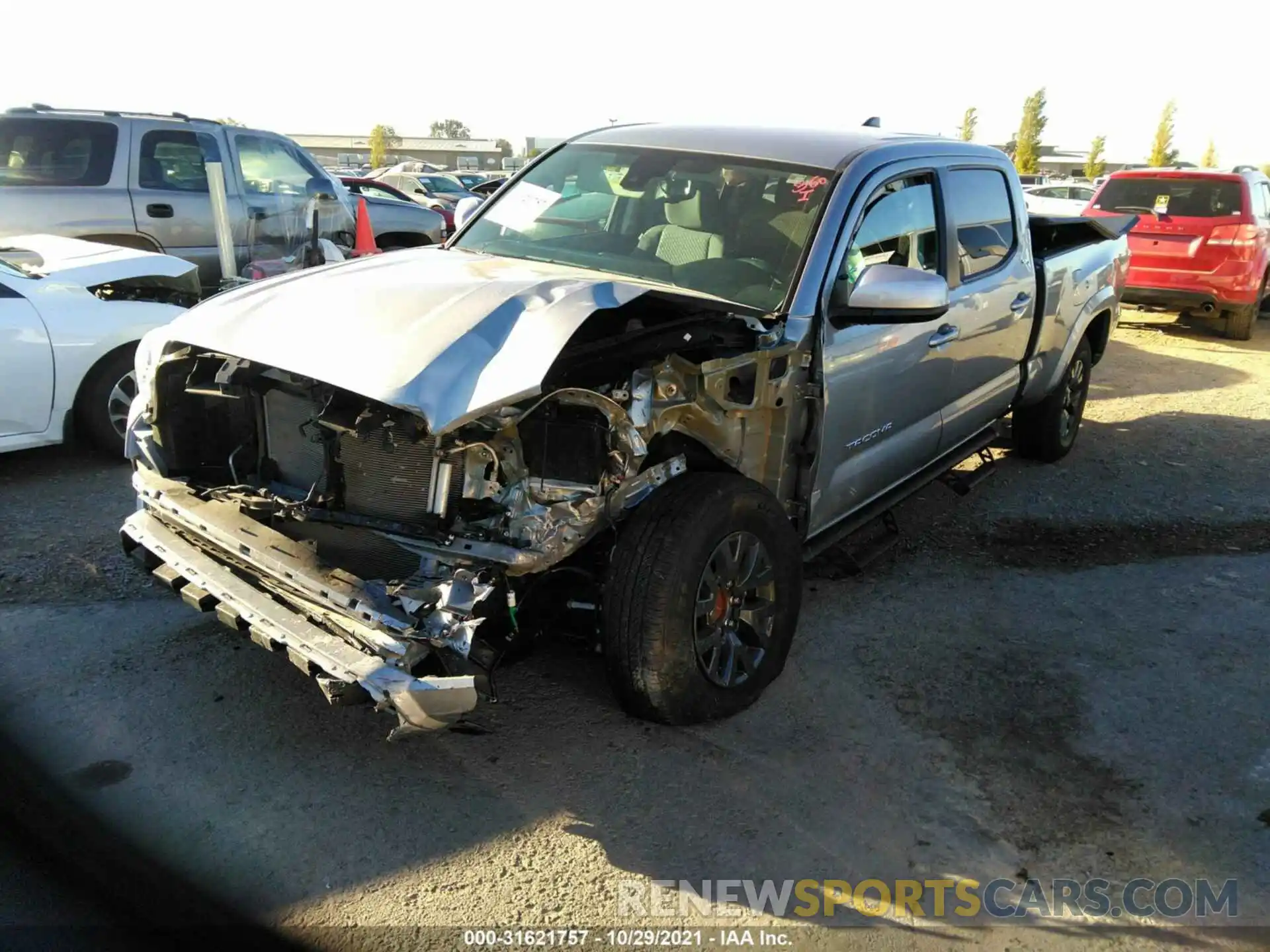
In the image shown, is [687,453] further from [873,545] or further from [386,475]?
[873,545]

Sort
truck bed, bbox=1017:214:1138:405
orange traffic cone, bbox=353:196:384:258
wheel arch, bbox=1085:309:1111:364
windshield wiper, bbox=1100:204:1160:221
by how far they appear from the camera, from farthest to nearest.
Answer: windshield wiper, bbox=1100:204:1160:221, orange traffic cone, bbox=353:196:384:258, wheel arch, bbox=1085:309:1111:364, truck bed, bbox=1017:214:1138:405

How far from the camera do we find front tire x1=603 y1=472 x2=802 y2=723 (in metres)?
3.02

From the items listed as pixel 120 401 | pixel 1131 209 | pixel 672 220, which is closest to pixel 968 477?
pixel 672 220

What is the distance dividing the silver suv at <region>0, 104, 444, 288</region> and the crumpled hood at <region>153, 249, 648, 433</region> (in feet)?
17.4

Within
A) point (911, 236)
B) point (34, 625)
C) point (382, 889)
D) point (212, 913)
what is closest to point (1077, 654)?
point (911, 236)

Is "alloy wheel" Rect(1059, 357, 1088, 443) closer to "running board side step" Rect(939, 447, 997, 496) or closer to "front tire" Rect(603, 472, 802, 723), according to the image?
"running board side step" Rect(939, 447, 997, 496)

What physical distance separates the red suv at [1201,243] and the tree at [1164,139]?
46.8 m

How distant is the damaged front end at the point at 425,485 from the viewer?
2715mm

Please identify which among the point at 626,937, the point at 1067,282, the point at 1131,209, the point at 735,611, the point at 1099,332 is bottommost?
the point at 626,937

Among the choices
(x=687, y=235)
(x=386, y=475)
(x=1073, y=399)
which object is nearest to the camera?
(x=386, y=475)

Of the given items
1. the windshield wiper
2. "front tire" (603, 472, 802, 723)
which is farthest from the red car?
→ "front tire" (603, 472, 802, 723)

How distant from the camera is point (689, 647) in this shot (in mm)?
3127

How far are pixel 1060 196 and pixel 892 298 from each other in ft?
66.4

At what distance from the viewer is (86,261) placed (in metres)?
5.94
